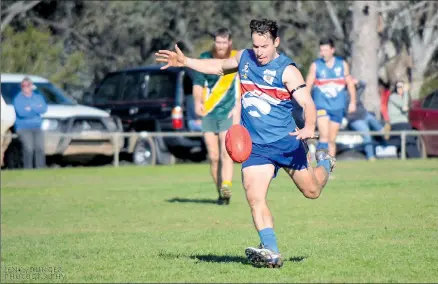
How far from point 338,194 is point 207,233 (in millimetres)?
4943

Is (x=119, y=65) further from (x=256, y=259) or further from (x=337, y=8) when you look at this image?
(x=256, y=259)

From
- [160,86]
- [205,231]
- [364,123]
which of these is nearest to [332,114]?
[205,231]

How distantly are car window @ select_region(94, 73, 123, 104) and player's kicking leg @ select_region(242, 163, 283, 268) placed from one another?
18.4m

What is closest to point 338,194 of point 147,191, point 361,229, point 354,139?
point 147,191

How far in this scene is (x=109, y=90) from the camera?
2827 cm

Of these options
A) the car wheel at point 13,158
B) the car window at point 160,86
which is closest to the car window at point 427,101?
the car window at point 160,86

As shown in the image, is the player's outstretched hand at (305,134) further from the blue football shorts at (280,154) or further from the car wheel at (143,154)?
the car wheel at (143,154)

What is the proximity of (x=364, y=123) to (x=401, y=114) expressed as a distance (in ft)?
5.21

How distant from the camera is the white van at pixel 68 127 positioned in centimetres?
2561

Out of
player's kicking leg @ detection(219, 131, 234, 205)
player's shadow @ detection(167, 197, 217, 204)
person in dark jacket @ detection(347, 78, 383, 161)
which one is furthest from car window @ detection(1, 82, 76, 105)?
player's kicking leg @ detection(219, 131, 234, 205)

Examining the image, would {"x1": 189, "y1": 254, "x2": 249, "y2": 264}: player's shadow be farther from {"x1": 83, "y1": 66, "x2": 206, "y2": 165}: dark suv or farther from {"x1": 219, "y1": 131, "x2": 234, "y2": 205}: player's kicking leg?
{"x1": 83, "y1": 66, "x2": 206, "y2": 165}: dark suv

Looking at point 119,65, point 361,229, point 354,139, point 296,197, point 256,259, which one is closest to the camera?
point 256,259

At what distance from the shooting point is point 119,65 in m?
45.2

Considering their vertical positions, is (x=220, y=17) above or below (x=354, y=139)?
above
